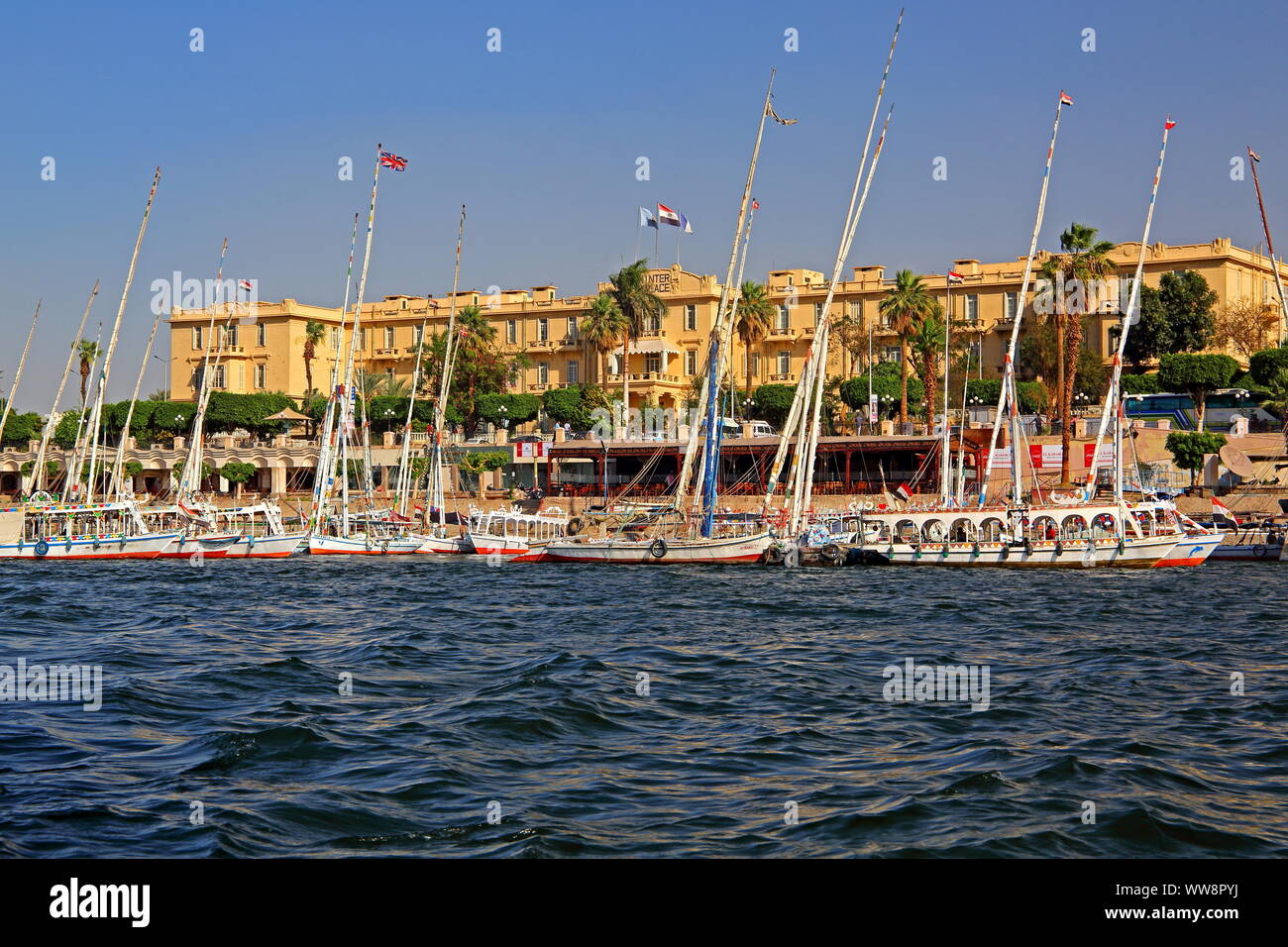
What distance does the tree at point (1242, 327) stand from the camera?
292ft

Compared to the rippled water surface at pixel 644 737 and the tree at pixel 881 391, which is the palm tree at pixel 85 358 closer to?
the tree at pixel 881 391

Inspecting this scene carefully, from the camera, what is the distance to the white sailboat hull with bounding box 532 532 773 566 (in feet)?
159

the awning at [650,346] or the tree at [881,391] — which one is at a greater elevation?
the awning at [650,346]

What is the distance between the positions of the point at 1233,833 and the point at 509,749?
6.67 m

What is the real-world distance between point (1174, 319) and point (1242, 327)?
4.33 meters

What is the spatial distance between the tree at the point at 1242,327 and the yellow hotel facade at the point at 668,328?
109cm

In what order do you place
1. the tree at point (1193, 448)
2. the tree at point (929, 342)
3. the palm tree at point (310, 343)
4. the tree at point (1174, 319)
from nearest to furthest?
the tree at point (1193, 448) → the tree at point (929, 342) → the tree at point (1174, 319) → the palm tree at point (310, 343)

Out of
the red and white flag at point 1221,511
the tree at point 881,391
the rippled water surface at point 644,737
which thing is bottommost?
the rippled water surface at point 644,737

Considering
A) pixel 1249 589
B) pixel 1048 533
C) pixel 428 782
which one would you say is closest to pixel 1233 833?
pixel 428 782

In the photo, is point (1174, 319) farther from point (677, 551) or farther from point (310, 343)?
point (310, 343)

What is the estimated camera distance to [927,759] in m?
13.7

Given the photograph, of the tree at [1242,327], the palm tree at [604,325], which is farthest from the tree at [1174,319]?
the palm tree at [604,325]

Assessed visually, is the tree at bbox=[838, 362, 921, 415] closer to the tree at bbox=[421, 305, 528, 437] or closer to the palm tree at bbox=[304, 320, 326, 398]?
the tree at bbox=[421, 305, 528, 437]

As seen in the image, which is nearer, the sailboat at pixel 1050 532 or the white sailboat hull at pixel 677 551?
the sailboat at pixel 1050 532
